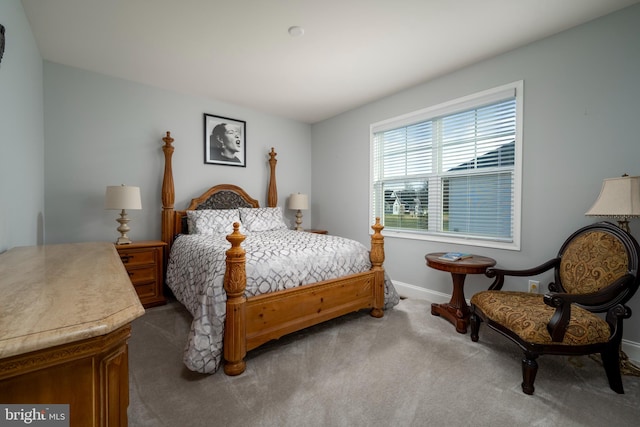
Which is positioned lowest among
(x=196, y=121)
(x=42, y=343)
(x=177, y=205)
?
(x=42, y=343)

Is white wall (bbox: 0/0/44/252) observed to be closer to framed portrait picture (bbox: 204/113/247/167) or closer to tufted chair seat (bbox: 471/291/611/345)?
framed portrait picture (bbox: 204/113/247/167)

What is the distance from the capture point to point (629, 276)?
65.3 inches

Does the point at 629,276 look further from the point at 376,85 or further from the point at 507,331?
the point at 376,85

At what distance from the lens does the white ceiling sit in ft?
6.76

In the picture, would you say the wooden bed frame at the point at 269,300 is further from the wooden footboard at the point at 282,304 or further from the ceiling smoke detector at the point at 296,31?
the ceiling smoke detector at the point at 296,31

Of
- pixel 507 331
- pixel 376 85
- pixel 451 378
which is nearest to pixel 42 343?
pixel 451 378

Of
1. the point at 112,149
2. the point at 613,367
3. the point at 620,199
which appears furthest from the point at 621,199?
the point at 112,149

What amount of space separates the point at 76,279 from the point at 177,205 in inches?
110

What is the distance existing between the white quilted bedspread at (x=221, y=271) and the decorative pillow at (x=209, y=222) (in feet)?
0.63

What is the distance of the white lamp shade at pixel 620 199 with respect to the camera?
67.7 inches

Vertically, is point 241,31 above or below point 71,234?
above

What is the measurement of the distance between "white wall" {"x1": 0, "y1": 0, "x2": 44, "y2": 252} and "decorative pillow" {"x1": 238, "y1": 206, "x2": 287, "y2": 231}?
1967 millimetres

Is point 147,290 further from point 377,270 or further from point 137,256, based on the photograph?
point 377,270

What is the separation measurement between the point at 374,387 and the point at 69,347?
1.59 m
